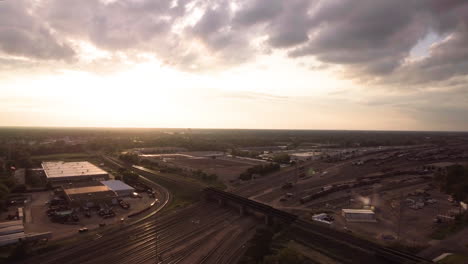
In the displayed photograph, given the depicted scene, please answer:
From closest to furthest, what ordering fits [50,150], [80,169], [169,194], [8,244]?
[8,244] → [169,194] → [80,169] → [50,150]

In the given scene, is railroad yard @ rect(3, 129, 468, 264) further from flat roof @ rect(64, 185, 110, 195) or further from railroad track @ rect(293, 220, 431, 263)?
flat roof @ rect(64, 185, 110, 195)

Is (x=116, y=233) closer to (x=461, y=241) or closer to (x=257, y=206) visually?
(x=257, y=206)

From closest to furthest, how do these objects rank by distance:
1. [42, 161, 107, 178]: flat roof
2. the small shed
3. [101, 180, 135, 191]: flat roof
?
the small shed → [101, 180, 135, 191]: flat roof → [42, 161, 107, 178]: flat roof

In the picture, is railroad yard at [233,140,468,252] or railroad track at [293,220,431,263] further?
railroad yard at [233,140,468,252]

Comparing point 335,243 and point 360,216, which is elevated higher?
point 360,216

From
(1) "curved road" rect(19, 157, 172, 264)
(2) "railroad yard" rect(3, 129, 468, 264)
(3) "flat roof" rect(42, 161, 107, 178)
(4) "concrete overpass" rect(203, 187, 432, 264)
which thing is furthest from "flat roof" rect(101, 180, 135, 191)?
(4) "concrete overpass" rect(203, 187, 432, 264)

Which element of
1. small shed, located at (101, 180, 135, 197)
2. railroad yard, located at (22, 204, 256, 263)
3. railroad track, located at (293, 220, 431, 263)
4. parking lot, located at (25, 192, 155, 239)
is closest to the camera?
railroad track, located at (293, 220, 431, 263)

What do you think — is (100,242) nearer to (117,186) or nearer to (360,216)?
(117,186)

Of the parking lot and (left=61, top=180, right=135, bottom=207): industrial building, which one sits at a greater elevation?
(left=61, top=180, right=135, bottom=207): industrial building

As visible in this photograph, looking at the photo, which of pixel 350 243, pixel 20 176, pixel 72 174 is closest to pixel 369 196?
pixel 350 243

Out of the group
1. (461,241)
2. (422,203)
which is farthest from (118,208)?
(422,203)

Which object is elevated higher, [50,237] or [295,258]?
[295,258]
